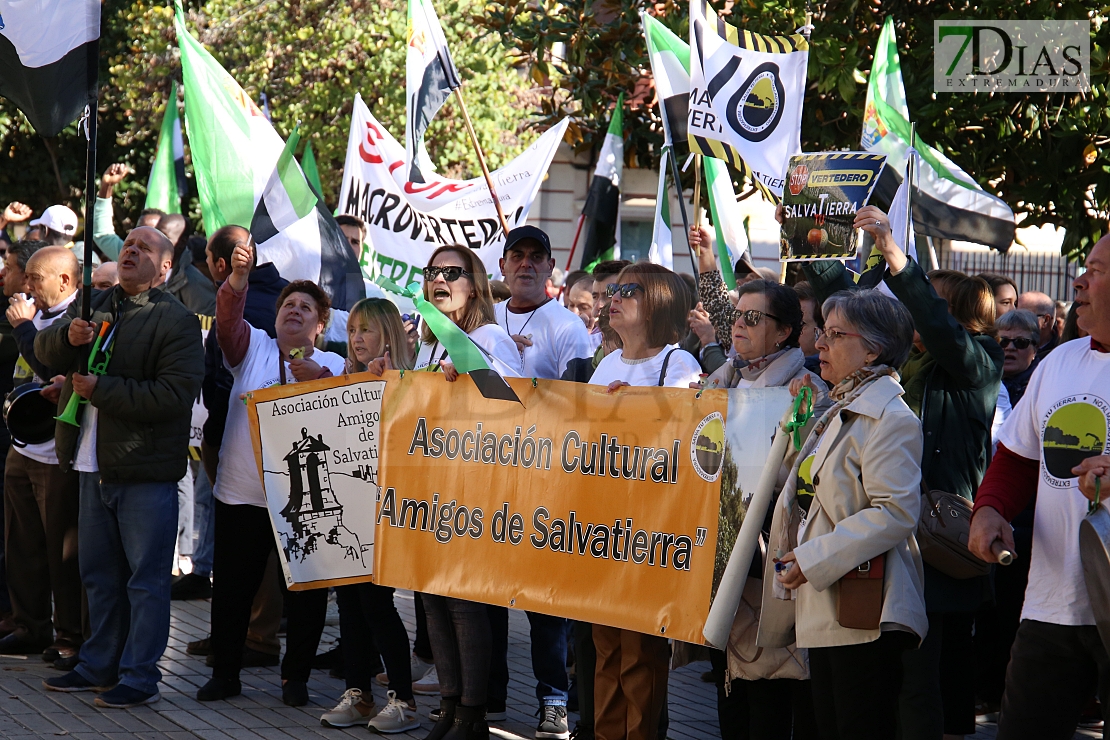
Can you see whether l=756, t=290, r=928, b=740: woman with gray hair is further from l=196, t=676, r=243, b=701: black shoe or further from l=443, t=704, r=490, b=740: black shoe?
l=196, t=676, r=243, b=701: black shoe

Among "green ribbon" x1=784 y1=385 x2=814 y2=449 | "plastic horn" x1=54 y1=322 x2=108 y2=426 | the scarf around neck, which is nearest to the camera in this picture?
the scarf around neck

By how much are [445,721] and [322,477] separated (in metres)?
1.31

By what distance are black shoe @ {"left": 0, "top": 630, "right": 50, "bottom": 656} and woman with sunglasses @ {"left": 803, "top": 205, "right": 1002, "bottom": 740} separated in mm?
4620

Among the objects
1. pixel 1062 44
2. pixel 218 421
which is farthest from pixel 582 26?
pixel 218 421

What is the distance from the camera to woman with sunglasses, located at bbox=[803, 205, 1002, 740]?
4.32 meters

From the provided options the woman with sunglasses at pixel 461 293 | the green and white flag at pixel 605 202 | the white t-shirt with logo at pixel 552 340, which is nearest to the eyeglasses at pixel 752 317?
the woman with sunglasses at pixel 461 293

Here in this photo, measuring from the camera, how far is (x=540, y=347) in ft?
20.9

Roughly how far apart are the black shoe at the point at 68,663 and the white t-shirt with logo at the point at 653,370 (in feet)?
10.3

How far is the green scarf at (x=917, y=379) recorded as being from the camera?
195 inches

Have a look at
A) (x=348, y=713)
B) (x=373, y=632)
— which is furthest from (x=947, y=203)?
(x=348, y=713)

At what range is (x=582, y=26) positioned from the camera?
36.1ft

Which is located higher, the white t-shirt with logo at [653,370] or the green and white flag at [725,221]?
the green and white flag at [725,221]

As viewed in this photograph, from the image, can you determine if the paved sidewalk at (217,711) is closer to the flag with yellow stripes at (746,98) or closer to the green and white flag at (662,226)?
the green and white flag at (662,226)

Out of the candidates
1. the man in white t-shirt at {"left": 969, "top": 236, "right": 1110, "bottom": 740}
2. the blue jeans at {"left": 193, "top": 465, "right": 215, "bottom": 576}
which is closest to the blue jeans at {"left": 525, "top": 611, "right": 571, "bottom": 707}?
the man in white t-shirt at {"left": 969, "top": 236, "right": 1110, "bottom": 740}
